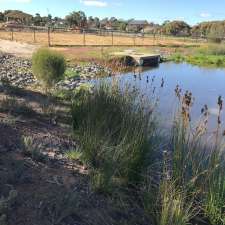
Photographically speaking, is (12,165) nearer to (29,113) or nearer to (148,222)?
(148,222)

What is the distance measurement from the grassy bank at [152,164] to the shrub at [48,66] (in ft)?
10.3

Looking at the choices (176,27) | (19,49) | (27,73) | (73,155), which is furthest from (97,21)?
(73,155)

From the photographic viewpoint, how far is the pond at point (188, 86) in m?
10.1

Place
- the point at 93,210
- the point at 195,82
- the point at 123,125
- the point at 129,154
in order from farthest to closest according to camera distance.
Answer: the point at 195,82
the point at 123,125
the point at 129,154
the point at 93,210

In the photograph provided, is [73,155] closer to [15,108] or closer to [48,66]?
[15,108]

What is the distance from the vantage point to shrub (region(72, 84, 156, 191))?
4973 mm

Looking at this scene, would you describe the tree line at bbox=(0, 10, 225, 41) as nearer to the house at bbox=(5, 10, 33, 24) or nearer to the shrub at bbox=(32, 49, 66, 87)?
the house at bbox=(5, 10, 33, 24)

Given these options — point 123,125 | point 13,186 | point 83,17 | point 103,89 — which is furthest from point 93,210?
point 83,17

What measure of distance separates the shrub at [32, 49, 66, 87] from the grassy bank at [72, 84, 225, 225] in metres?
3.14

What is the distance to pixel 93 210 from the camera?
14.1 ft

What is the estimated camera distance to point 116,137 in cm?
566

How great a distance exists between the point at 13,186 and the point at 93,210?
72 centimetres

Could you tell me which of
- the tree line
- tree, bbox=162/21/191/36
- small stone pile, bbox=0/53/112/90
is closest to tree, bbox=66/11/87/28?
the tree line

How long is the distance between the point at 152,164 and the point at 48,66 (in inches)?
176
